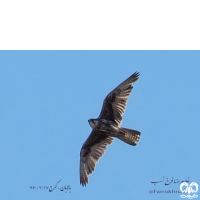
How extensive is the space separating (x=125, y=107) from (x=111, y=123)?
67 centimetres

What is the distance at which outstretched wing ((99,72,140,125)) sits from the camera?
14.8 meters

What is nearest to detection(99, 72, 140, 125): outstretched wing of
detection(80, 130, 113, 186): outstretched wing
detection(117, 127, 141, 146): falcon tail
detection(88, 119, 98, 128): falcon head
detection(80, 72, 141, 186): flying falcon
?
detection(80, 72, 141, 186): flying falcon

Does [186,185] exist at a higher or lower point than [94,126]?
lower

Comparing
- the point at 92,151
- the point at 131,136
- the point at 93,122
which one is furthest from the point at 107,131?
the point at 92,151

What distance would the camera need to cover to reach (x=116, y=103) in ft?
48.6

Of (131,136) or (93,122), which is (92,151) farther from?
(131,136)

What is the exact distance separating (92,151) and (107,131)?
3.35 ft

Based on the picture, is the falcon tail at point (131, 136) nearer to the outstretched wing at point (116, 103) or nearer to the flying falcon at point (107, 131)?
the flying falcon at point (107, 131)

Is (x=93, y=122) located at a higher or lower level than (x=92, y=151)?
higher

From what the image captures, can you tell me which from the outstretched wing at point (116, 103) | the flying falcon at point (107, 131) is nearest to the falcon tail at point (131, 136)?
the flying falcon at point (107, 131)
